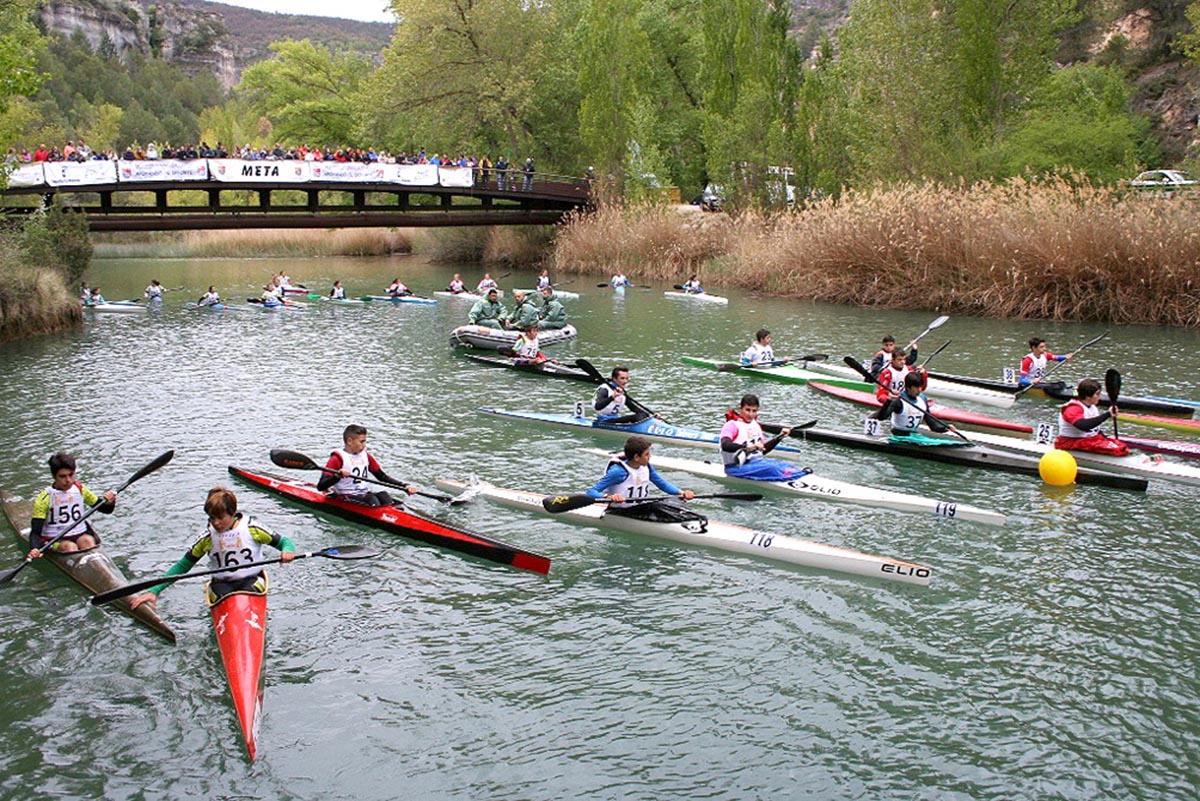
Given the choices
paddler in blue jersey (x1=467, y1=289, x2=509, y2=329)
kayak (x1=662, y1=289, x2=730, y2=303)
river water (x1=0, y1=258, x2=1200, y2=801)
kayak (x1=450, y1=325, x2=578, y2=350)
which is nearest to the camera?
river water (x1=0, y1=258, x2=1200, y2=801)

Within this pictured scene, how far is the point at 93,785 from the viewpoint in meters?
7.51

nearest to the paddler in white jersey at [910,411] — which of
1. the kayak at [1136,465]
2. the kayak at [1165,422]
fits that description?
the kayak at [1136,465]

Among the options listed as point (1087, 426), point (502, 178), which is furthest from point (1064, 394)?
point (502, 178)

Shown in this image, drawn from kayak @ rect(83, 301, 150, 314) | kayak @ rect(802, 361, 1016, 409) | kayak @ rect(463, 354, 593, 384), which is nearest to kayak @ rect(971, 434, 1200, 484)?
kayak @ rect(802, 361, 1016, 409)

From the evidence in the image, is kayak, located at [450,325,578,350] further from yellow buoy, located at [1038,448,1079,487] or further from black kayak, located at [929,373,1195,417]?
yellow buoy, located at [1038,448,1079,487]

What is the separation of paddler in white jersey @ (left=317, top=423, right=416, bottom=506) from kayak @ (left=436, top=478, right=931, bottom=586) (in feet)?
5.22

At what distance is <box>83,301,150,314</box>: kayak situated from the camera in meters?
32.4

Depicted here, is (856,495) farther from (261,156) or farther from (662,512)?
(261,156)

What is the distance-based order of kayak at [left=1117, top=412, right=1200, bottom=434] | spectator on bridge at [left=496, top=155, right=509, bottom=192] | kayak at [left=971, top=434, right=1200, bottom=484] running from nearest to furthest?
kayak at [left=971, top=434, right=1200, bottom=484], kayak at [left=1117, top=412, right=1200, bottom=434], spectator on bridge at [left=496, top=155, right=509, bottom=192]

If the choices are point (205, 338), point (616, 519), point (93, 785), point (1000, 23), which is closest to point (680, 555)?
point (616, 519)

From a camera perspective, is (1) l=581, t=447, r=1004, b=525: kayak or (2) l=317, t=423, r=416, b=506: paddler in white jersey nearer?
(2) l=317, t=423, r=416, b=506: paddler in white jersey

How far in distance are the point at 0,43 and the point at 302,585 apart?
66.2 ft

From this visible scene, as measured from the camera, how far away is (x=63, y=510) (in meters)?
11.2

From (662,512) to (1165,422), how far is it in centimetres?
1020
